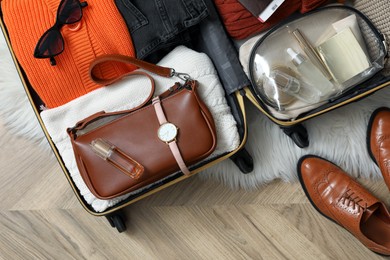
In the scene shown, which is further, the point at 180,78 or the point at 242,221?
the point at 242,221

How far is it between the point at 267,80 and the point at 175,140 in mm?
225

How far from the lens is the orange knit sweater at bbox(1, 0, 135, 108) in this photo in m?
0.70

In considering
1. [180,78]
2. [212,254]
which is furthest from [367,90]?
[212,254]

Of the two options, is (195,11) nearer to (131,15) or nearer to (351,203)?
(131,15)

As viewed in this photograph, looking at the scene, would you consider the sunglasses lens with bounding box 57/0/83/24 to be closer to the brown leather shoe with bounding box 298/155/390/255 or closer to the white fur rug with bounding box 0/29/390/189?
the white fur rug with bounding box 0/29/390/189

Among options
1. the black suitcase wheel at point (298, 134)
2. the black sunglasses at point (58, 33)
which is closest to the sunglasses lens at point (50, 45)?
the black sunglasses at point (58, 33)

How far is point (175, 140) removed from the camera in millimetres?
675

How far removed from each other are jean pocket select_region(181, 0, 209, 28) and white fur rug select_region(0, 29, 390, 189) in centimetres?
25

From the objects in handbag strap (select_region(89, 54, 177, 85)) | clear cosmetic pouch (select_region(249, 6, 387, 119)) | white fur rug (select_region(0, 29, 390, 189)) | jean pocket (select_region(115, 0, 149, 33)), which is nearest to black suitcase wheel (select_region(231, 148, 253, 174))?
white fur rug (select_region(0, 29, 390, 189))

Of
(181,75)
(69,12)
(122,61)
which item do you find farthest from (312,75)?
(69,12)

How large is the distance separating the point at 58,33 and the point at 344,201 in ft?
2.32

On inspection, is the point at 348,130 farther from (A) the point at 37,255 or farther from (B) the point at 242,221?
(A) the point at 37,255

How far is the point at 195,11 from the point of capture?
714 mm

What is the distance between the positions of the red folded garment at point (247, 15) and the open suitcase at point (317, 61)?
0.06 feet
